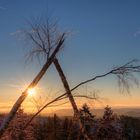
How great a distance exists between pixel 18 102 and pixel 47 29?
355 cm

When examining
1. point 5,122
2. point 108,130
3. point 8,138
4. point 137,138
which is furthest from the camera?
point 137,138

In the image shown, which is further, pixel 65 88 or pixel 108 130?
pixel 108 130

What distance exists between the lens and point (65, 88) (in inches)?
639

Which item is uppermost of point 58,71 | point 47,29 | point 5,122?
point 47,29

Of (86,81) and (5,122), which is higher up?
(86,81)

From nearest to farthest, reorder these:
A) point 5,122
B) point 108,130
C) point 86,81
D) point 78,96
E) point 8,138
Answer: point 5,122, point 86,81, point 78,96, point 108,130, point 8,138

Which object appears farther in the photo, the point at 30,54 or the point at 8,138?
the point at 8,138

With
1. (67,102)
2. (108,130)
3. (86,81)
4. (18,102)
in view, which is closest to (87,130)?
(108,130)

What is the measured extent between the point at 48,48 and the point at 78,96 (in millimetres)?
2077

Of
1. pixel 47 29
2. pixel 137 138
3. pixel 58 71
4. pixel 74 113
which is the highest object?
pixel 137 138

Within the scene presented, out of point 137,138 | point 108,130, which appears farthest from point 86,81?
point 137,138

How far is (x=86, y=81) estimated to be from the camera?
1473 centimetres

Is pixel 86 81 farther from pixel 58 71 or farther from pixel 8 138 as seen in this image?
pixel 8 138

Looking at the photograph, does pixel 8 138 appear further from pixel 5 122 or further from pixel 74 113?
pixel 5 122
